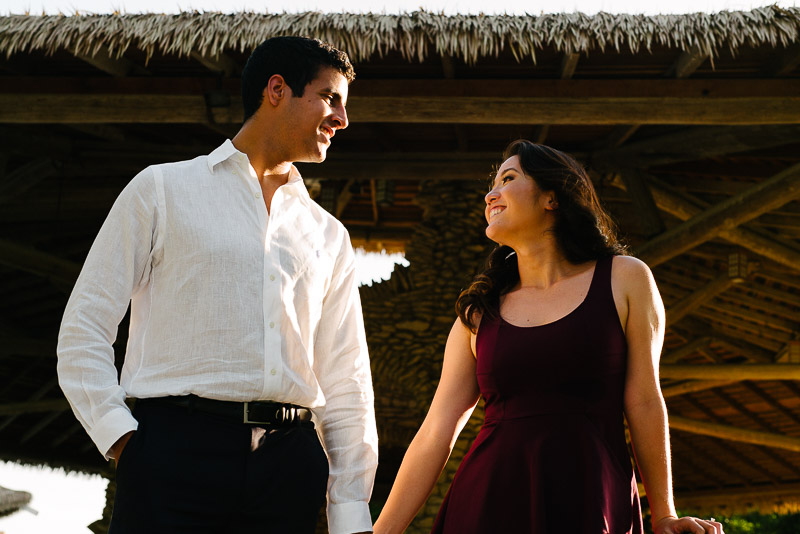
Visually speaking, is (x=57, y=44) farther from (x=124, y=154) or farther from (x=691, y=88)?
(x=691, y=88)

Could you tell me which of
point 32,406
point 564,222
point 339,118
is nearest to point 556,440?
point 564,222

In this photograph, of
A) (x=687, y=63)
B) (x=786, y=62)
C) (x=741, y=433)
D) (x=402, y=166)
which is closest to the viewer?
(x=687, y=63)

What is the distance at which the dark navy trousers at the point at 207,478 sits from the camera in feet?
6.00

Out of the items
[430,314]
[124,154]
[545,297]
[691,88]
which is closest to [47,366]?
[124,154]

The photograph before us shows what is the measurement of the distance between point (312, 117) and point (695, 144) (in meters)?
5.22

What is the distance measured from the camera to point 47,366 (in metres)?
10.9

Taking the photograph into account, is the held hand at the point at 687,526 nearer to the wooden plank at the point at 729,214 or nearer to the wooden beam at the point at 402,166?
the wooden plank at the point at 729,214

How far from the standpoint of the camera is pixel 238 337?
2.01 m

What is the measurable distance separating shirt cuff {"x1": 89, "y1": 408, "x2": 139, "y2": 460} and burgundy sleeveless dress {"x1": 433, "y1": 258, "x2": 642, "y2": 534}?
2.72 feet

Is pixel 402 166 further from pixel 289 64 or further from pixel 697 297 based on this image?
pixel 289 64

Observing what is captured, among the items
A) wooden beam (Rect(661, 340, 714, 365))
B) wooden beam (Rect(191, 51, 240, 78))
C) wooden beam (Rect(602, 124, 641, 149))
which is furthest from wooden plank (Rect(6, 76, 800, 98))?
wooden beam (Rect(661, 340, 714, 365))

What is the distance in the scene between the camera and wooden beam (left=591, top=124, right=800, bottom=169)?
654 centimetres

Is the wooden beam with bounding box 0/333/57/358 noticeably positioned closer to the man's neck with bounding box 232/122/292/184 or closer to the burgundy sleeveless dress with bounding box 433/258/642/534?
the man's neck with bounding box 232/122/292/184

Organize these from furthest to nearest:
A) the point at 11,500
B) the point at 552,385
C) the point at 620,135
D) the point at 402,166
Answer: the point at 402,166 → the point at 620,135 → the point at 11,500 → the point at 552,385
